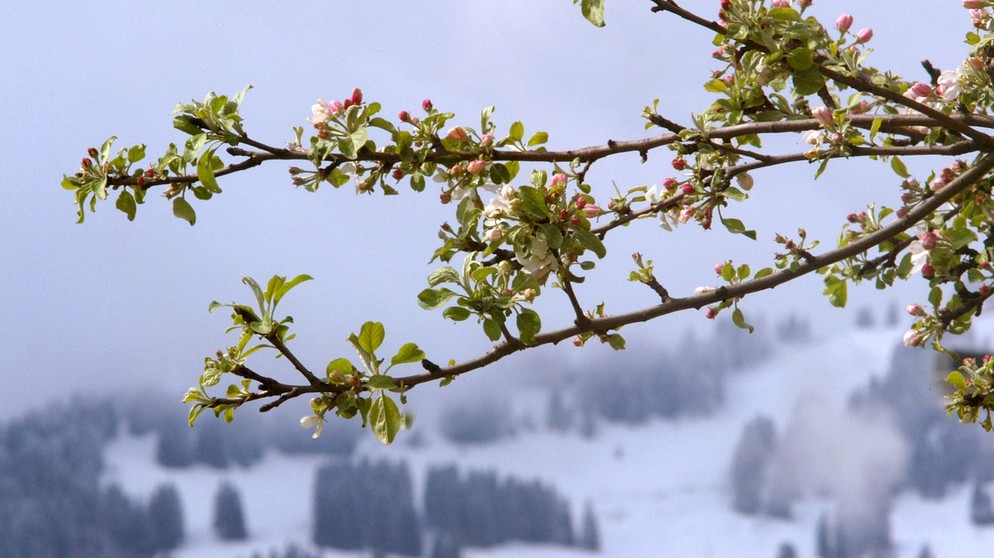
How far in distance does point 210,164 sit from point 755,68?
640mm

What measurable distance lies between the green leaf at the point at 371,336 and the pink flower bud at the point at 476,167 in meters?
0.21

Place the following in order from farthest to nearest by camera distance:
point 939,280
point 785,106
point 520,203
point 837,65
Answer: point 939,280, point 785,106, point 837,65, point 520,203

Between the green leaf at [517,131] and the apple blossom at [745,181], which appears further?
the apple blossom at [745,181]

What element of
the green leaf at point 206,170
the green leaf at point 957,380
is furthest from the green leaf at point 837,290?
the green leaf at point 206,170

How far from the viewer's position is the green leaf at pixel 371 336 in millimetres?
1013

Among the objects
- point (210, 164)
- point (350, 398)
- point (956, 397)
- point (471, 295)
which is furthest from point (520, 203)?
point (956, 397)

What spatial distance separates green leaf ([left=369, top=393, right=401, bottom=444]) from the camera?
0.99 meters

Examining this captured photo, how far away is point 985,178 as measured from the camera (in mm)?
1337

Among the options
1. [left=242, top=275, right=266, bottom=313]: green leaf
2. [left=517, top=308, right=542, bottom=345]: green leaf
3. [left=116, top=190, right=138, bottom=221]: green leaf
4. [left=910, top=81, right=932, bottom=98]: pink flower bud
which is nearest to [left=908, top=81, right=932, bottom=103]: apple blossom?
[left=910, top=81, right=932, bottom=98]: pink flower bud

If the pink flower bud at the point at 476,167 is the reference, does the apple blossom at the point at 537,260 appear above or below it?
below

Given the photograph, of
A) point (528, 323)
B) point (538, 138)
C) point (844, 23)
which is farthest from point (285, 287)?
point (844, 23)

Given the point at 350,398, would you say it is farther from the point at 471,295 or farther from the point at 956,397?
the point at 956,397

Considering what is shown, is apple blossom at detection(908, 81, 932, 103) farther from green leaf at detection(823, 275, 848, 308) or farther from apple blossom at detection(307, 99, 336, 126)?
apple blossom at detection(307, 99, 336, 126)

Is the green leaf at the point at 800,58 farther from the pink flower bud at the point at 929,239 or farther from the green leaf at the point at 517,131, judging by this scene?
the pink flower bud at the point at 929,239
